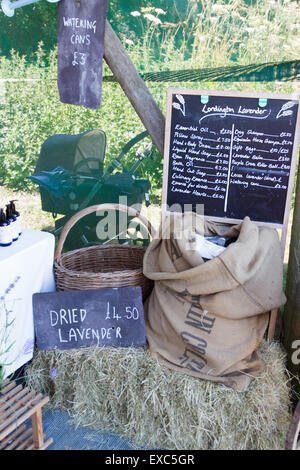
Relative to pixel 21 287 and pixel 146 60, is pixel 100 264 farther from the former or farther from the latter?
pixel 146 60

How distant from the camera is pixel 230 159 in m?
3.05

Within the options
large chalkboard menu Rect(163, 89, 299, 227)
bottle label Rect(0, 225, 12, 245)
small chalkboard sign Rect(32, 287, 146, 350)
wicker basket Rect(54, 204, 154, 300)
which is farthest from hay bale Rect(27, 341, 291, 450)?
large chalkboard menu Rect(163, 89, 299, 227)

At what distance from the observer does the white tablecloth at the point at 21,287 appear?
8.52 ft

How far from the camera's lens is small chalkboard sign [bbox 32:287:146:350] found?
2.78 metres

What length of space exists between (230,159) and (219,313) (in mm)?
1042

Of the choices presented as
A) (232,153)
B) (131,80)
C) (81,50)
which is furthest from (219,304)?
(81,50)

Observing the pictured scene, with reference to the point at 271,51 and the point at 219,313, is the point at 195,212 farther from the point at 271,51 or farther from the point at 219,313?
the point at 271,51

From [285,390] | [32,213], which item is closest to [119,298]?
[285,390]

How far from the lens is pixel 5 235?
271 cm

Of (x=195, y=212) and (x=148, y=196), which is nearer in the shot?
(x=195, y=212)

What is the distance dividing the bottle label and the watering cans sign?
113 cm

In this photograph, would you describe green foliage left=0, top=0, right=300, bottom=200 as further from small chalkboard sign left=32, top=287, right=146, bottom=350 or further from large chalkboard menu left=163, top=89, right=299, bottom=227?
small chalkboard sign left=32, top=287, right=146, bottom=350

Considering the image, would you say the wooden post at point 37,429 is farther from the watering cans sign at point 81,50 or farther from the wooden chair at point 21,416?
the watering cans sign at point 81,50
